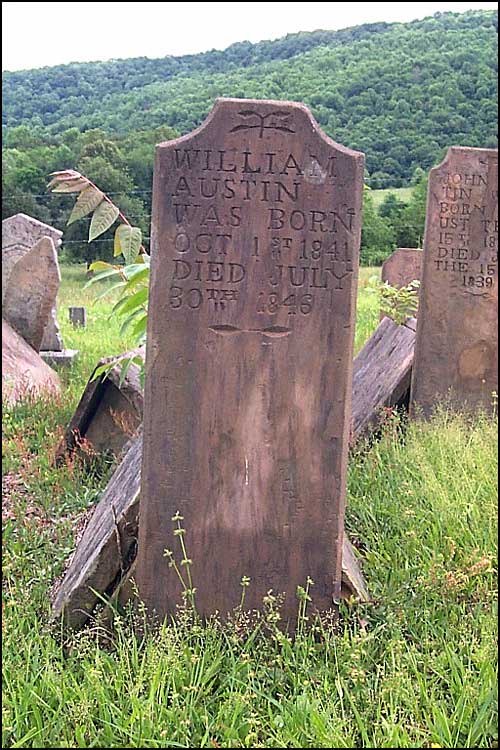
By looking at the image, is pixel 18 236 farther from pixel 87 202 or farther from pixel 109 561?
pixel 109 561

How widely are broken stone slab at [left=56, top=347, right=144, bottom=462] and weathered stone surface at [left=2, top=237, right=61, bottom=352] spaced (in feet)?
11.1

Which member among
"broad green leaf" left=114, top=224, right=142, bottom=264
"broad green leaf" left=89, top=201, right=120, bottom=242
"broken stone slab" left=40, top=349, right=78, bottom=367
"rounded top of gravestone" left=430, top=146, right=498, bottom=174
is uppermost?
"rounded top of gravestone" left=430, top=146, right=498, bottom=174

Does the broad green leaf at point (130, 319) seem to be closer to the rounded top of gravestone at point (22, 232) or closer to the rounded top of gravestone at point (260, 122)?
the rounded top of gravestone at point (260, 122)

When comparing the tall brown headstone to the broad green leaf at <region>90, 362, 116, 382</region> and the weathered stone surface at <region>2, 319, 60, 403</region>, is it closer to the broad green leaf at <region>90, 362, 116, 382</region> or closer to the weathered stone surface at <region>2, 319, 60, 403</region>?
the broad green leaf at <region>90, 362, 116, 382</region>

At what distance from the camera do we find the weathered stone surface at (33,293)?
838cm

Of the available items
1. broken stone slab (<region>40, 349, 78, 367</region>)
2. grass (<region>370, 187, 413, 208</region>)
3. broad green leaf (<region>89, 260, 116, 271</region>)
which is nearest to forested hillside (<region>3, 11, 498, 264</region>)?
grass (<region>370, 187, 413, 208</region>)

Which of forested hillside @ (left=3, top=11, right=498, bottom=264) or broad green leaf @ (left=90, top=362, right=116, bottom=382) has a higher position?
forested hillside @ (left=3, top=11, right=498, bottom=264)

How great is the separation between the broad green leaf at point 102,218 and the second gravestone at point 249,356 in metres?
0.92

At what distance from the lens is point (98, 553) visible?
10.0ft

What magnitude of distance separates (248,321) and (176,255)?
311 millimetres

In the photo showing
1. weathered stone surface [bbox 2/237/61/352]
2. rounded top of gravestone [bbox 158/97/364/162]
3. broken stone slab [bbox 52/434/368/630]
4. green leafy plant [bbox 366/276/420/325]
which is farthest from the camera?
weathered stone surface [bbox 2/237/61/352]

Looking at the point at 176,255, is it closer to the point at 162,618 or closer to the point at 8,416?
the point at 162,618

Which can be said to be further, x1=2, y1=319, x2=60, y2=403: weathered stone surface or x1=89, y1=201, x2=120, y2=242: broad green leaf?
x1=2, y1=319, x2=60, y2=403: weathered stone surface

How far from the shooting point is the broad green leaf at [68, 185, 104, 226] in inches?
145
